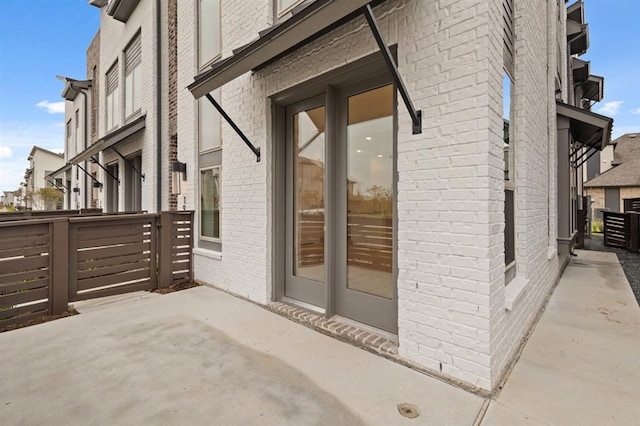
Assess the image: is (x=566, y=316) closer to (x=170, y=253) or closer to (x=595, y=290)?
(x=595, y=290)

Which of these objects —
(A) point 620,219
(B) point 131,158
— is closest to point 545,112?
(A) point 620,219

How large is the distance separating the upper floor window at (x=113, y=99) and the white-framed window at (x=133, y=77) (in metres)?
0.80

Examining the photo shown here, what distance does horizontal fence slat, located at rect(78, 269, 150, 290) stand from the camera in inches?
162

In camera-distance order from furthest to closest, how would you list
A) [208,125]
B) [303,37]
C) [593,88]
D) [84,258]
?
[593,88], [208,125], [84,258], [303,37]

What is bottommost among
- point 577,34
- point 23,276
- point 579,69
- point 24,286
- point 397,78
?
point 24,286

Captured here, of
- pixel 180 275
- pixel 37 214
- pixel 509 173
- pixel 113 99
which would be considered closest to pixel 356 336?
pixel 509 173

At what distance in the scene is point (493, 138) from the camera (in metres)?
2.21

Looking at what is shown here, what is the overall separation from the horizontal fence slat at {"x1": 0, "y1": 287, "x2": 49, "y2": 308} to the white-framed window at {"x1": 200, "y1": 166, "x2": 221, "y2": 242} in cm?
214

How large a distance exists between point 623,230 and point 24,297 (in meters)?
14.1

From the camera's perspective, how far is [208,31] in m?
5.32

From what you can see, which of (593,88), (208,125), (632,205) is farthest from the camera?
(593,88)

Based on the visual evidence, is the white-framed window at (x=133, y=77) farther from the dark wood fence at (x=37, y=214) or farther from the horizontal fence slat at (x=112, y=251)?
the horizontal fence slat at (x=112, y=251)

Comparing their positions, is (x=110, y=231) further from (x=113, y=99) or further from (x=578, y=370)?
(x=113, y=99)

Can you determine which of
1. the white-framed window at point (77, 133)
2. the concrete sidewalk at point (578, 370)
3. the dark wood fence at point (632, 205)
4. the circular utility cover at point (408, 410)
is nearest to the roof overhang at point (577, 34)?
the dark wood fence at point (632, 205)
